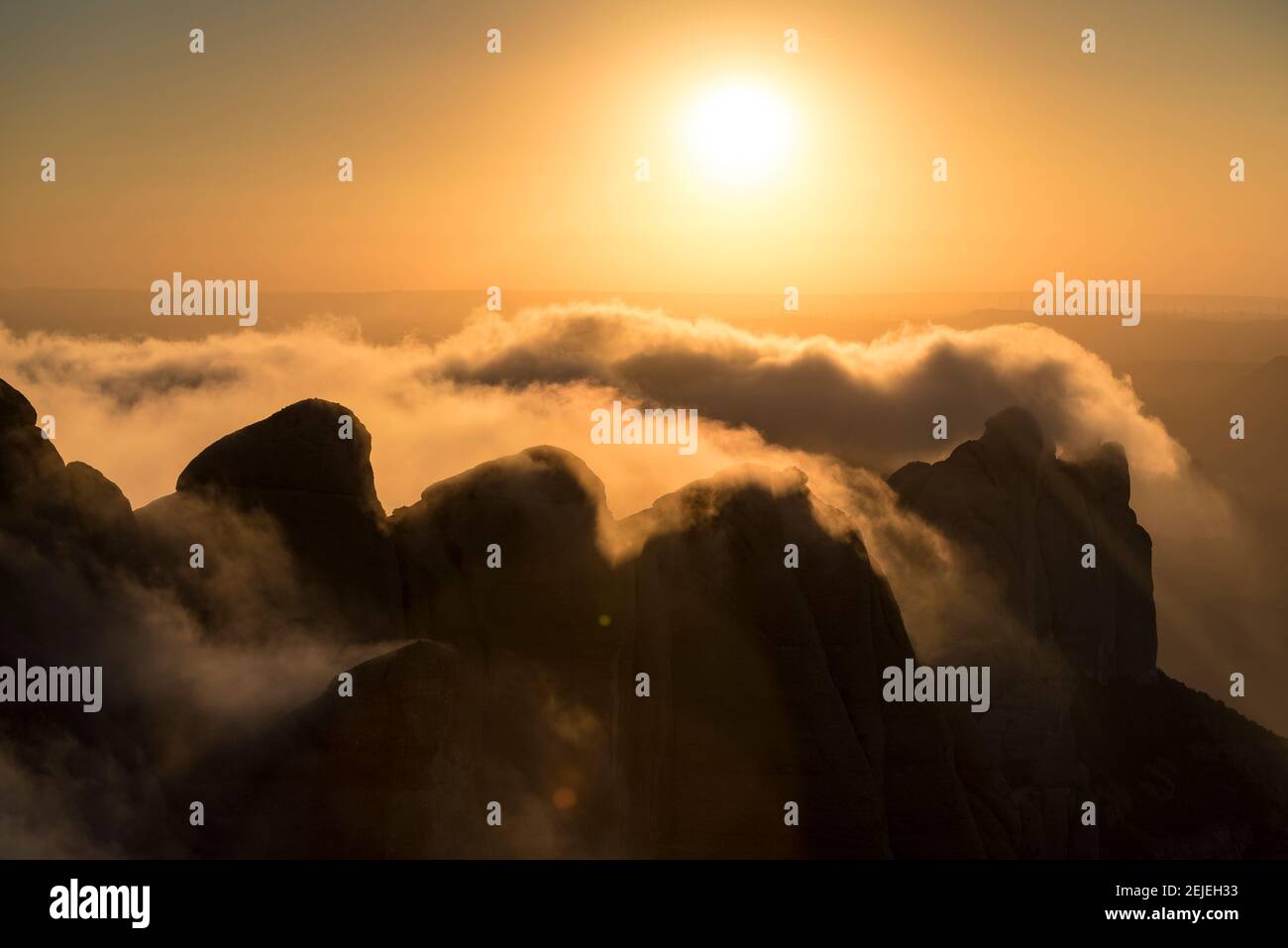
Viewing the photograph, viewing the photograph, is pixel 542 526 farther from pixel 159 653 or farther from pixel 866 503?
pixel 866 503

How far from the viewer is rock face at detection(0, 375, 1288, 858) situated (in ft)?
174

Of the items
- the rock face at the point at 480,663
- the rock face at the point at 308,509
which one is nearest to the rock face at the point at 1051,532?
the rock face at the point at 480,663

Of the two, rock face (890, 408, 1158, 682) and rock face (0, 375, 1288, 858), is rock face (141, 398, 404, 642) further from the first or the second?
rock face (890, 408, 1158, 682)

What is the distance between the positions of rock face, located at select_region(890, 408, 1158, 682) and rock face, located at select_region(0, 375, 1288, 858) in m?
31.6

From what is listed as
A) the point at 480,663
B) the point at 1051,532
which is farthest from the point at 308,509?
the point at 1051,532

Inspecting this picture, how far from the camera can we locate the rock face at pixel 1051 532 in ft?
353

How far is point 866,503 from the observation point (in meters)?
109

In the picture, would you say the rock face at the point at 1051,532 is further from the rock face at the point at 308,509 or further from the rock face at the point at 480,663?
the rock face at the point at 308,509

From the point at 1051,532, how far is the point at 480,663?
60647mm

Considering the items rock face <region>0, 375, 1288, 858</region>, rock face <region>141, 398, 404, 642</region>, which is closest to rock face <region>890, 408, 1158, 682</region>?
rock face <region>0, 375, 1288, 858</region>

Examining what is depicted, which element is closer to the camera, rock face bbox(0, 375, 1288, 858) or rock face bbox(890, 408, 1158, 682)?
rock face bbox(0, 375, 1288, 858)

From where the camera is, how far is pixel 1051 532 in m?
114

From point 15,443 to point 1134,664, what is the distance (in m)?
84.5
